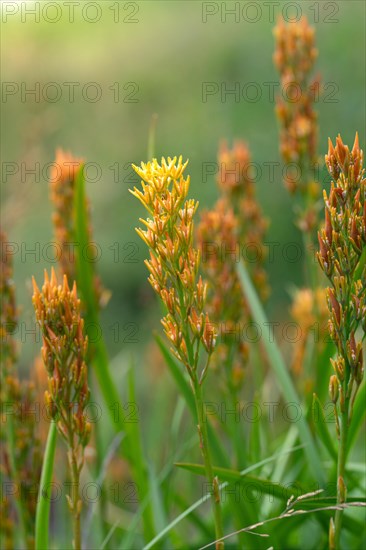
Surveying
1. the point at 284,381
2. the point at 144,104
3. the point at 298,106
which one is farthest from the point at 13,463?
the point at 144,104

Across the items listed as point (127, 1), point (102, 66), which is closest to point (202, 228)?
point (127, 1)

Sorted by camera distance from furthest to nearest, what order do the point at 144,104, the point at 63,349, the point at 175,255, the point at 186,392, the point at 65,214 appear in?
the point at 144,104 → the point at 65,214 → the point at 186,392 → the point at 63,349 → the point at 175,255

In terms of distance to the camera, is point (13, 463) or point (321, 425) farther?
point (13, 463)

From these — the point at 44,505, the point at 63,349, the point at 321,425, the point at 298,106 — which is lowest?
the point at 44,505

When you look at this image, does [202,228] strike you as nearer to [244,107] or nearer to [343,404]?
[343,404]

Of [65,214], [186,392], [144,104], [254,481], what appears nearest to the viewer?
[254,481]

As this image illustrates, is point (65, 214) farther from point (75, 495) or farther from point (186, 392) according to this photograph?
point (75, 495)
